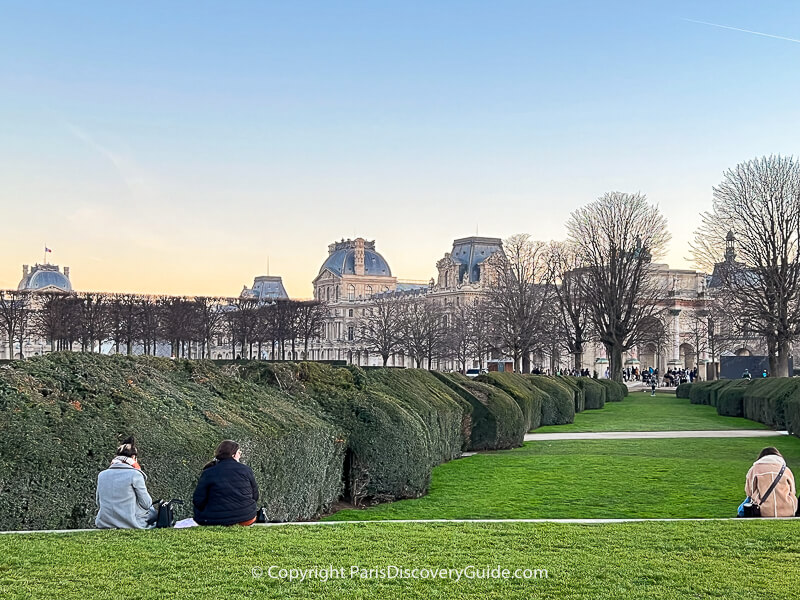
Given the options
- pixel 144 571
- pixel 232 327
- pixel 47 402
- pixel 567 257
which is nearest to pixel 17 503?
pixel 47 402

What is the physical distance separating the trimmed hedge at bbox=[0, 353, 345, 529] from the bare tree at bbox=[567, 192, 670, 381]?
138ft

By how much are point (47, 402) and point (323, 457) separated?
3954 millimetres

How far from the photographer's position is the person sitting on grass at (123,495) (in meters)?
8.81

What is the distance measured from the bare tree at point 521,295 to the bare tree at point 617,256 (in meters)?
4.99

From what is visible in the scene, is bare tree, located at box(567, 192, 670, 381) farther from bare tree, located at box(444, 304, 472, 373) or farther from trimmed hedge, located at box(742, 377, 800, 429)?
bare tree, located at box(444, 304, 472, 373)

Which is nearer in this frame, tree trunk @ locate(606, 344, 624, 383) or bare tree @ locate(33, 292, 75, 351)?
tree trunk @ locate(606, 344, 624, 383)

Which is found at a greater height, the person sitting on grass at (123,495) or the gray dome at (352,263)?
the gray dome at (352,263)

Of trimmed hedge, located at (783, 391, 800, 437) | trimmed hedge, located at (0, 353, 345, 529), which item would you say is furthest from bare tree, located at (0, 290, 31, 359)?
trimmed hedge, located at (0, 353, 345, 529)

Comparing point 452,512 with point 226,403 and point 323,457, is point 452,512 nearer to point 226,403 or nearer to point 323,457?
point 323,457

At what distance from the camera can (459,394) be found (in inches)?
909

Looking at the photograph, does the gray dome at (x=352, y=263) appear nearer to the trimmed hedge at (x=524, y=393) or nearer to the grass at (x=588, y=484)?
the trimmed hedge at (x=524, y=393)

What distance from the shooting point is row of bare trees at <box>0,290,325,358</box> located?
68.4 m

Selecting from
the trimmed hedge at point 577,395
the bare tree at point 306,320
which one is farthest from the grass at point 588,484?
the bare tree at point 306,320

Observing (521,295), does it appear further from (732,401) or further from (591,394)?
(732,401)
